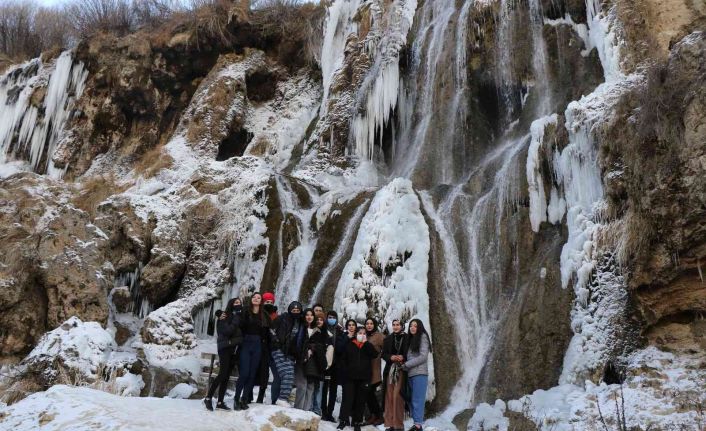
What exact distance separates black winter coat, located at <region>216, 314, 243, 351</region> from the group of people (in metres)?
0.18

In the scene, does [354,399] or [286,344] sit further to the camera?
[354,399]

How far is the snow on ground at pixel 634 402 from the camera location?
782 cm

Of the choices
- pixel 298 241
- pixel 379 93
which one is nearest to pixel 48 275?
pixel 298 241

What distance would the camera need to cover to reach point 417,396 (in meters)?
7.46

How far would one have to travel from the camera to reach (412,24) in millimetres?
20469

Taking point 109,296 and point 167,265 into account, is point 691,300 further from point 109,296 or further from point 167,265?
point 109,296

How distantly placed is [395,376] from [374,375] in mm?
321

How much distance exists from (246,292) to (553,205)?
293 inches

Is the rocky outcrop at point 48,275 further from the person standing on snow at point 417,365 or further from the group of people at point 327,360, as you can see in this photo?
the person standing on snow at point 417,365

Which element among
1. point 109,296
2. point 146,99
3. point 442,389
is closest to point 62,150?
point 146,99

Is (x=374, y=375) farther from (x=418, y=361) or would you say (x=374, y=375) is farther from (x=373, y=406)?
(x=418, y=361)

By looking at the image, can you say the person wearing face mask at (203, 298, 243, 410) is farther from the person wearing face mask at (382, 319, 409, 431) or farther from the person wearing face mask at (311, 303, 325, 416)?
the person wearing face mask at (382, 319, 409, 431)

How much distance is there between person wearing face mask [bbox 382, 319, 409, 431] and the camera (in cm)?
754

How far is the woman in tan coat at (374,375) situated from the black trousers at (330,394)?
1.54 feet
